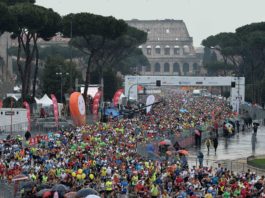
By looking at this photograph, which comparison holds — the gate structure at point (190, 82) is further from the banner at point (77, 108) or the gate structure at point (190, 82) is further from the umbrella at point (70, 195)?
the umbrella at point (70, 195)

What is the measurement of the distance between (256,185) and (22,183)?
24.7 ft

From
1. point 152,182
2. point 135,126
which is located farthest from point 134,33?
point 152,182

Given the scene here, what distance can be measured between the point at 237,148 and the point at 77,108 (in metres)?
10.1

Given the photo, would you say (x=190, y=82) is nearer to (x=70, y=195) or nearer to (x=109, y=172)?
(x=109, y=172)

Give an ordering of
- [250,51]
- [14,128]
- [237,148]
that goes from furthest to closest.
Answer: [250,51]
[237,148]
[14,128]

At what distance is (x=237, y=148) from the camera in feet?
171

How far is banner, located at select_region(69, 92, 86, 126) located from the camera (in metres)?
54.2

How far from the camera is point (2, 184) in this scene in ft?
90.9

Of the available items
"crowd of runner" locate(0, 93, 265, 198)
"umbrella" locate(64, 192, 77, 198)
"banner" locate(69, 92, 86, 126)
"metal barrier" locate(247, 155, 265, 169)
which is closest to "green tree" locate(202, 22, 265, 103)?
"banner" locate(69, 92, 86, 126)

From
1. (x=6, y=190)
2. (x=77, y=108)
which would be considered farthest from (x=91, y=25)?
(x=6, y=190)

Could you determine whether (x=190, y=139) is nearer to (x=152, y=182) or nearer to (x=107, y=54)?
(x=152, y=182)

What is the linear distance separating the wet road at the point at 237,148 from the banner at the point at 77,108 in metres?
7.80

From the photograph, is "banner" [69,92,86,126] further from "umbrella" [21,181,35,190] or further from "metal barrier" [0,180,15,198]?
"umbrella" [21,181,35,190]

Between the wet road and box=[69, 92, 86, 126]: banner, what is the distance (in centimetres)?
780
